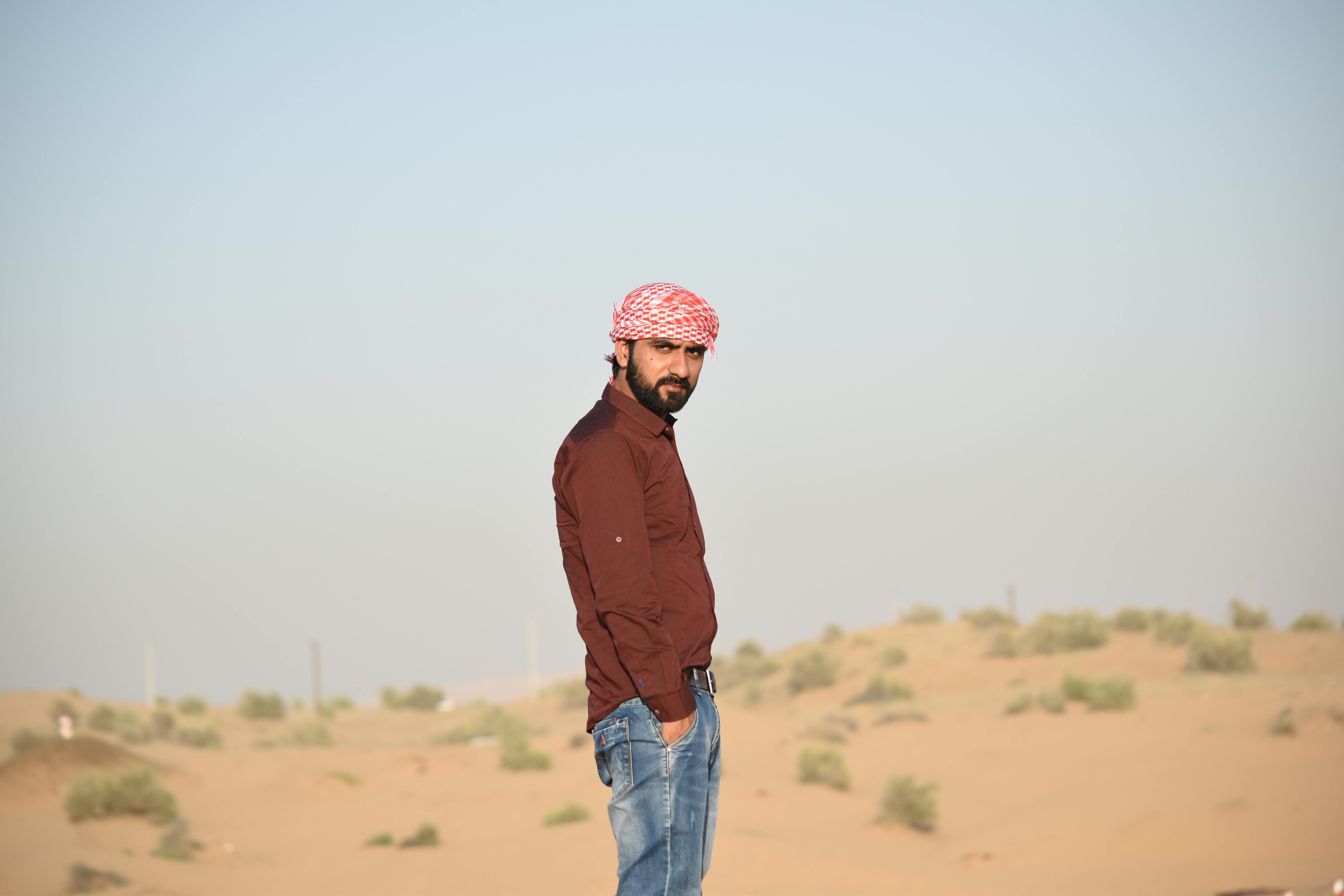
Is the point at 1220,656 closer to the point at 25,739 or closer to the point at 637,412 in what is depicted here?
the point at 25,739

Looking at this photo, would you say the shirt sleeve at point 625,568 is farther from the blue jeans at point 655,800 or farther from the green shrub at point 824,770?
the green shrub at point 824,770

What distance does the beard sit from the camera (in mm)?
3557

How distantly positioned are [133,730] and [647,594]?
23838mm

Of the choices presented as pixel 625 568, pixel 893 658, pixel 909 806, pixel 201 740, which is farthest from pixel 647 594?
pixel 893 658

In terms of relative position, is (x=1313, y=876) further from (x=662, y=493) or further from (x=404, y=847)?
(x=404, y=847)

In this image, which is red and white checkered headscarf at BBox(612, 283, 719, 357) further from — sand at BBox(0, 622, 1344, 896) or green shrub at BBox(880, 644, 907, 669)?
green shrub at BBox(880, 644, 907, 669)

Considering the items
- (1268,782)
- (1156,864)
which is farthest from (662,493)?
(1268,782)

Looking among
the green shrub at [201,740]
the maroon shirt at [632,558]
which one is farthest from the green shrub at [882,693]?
the maroon shirt at [632,558]

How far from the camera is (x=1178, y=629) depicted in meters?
28.2

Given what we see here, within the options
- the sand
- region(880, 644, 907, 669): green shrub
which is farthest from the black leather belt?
region(880, 644, 907, 669): green shrub

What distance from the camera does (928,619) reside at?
39.7 meters

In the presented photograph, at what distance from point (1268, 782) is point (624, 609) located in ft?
35.4

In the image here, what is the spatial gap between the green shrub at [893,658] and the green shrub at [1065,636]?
3070 millimetres

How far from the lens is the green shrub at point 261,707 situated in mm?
32375
